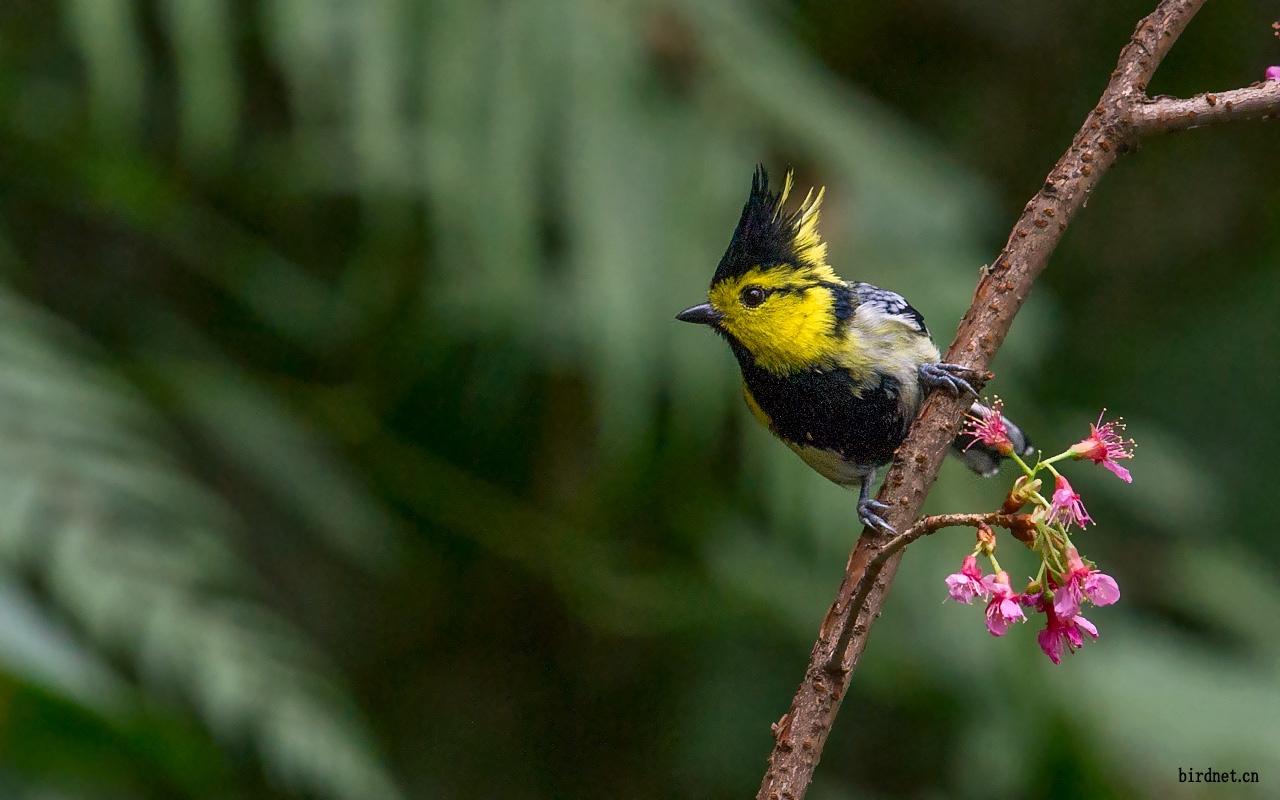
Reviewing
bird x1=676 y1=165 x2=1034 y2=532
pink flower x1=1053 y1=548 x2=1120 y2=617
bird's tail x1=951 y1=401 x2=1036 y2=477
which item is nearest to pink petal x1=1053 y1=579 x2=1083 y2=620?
pink flower x1=1053 y1=548 x2=1120 y2=617

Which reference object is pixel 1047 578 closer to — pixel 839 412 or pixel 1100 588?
pixel 1100 588

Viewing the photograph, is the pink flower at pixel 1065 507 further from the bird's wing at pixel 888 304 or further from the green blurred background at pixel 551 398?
the green blurred background at pixel 551 398

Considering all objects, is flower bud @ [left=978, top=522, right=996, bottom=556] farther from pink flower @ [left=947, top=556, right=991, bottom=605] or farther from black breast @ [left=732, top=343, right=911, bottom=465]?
black breast @ [left=732, top=343, right=911, bottom=465]

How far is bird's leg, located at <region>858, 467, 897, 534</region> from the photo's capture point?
1.17 meters

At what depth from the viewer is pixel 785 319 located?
2035 millimetres

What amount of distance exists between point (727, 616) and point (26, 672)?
2375 millimetres

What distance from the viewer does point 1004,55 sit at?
489 centimetres

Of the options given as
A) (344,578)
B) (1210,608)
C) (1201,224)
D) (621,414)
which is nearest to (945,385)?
(621,414)

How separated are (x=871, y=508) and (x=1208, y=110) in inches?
21.0

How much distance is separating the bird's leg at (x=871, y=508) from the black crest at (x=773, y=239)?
36 centimetres

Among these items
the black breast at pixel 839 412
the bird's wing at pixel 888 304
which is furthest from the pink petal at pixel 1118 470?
the bird's wing at pixel 888 304

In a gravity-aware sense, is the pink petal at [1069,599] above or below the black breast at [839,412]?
below

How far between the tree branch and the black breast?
73 cm

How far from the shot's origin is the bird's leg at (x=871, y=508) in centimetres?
117
